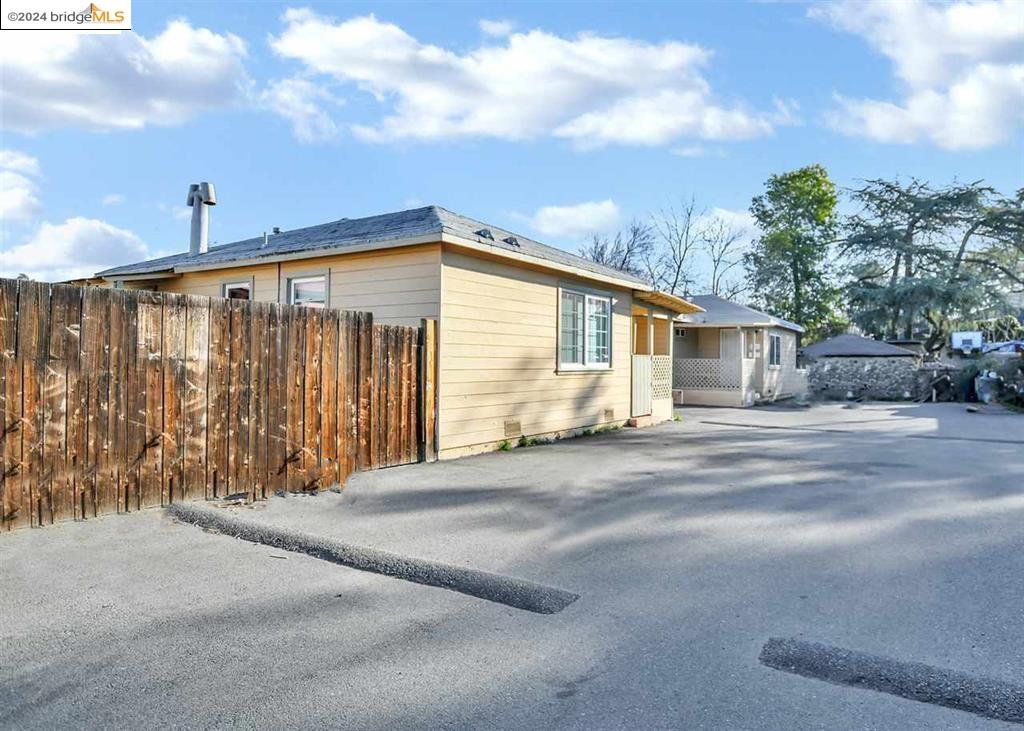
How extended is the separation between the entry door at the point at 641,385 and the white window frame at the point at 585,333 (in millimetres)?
1351

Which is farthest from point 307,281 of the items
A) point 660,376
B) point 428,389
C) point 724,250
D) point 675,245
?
point 724,250

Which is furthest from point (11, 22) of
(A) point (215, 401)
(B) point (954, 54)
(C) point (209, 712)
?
(B) point (954, 54)

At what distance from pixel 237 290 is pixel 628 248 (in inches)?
1141

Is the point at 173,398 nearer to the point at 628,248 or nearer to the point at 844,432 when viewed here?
the point at 844,432

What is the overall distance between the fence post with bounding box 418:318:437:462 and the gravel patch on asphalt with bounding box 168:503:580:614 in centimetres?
309

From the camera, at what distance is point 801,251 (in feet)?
110

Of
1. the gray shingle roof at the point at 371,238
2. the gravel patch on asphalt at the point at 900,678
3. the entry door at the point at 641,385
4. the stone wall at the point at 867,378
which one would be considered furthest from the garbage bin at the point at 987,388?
the gravel patch on asphalt at the point at 900,678

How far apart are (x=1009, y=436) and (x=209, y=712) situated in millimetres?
14821

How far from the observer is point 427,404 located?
821 cm

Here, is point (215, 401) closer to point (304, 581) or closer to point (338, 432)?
point (338, 432)

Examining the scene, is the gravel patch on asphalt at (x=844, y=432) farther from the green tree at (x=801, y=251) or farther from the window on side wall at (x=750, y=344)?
the green tree at (x=801, y=251)

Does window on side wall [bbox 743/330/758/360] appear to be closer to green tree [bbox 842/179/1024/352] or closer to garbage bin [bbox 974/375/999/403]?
garbage bin [bbox 974/375/999/403]

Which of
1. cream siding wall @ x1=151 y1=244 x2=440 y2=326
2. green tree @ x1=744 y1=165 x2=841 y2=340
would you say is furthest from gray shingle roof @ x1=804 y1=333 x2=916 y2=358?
cream siding wall @ x1=151 y1=244 x2=440 y2=326

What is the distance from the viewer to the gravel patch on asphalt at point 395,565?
372 centimetres
